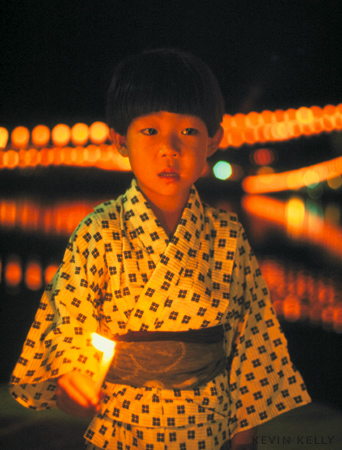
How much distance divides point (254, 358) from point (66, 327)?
1.52 feet

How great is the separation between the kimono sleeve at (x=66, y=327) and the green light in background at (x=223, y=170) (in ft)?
75.5

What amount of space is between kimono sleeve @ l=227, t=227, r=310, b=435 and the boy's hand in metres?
0.39

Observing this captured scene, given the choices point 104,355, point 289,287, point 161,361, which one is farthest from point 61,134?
point 104,355

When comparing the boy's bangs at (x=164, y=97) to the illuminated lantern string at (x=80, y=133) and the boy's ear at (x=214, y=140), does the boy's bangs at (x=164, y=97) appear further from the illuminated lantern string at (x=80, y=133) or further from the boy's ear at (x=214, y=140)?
the illuminated lantern string at (x=80, y=133)

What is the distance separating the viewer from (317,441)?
172 cm

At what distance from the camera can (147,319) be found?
99 centimetres

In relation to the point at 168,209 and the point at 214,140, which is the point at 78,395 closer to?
the point at 168,209

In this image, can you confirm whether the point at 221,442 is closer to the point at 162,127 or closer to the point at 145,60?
the point at 162,127

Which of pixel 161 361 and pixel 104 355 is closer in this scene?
pixel 104 355

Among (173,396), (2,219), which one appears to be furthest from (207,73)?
(2,219)

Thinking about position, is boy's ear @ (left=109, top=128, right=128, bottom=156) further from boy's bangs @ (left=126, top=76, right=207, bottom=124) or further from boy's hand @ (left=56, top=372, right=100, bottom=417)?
boy's hand @ (left=56, top=372, right=100, bottom=417)

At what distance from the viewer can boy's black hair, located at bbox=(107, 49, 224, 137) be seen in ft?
3.26

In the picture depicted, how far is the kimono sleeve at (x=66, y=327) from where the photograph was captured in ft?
3.05

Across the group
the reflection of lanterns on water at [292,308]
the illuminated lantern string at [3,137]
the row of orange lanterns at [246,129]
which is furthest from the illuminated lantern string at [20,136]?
the reflection of lanterns on water at [292,308]
